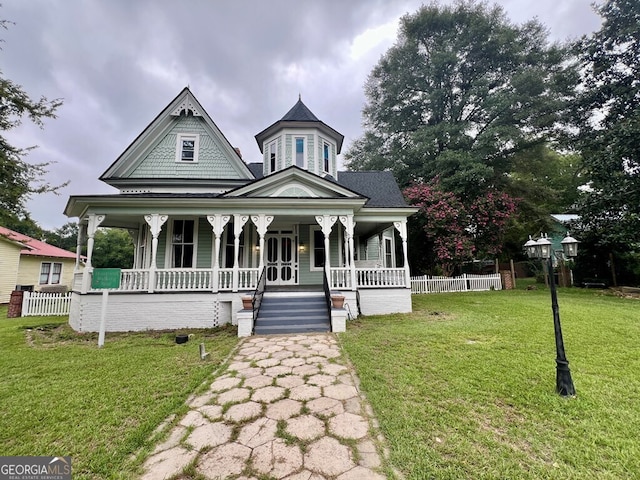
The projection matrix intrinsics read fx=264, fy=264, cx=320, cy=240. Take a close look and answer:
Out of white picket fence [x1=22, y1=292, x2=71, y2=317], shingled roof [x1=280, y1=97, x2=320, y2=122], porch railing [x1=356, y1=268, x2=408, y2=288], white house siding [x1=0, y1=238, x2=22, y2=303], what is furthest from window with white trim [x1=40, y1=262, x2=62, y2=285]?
porch railing [x1=356, y1=268, x2=408, y2=288]

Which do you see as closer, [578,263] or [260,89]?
[578,263]

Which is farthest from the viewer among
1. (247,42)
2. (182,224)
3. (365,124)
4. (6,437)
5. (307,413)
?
(365,124)

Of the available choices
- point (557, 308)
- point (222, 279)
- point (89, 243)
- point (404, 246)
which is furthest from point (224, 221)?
point (557, 308)

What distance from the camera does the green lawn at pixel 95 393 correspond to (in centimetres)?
238

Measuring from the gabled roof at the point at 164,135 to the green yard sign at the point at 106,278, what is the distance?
571 cm

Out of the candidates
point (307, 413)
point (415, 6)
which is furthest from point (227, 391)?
point (415, 6)

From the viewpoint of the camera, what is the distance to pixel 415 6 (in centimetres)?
2025

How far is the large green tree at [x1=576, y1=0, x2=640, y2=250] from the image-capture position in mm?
11695

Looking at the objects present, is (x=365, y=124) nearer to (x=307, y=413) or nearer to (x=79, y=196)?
(x=79, y=196)

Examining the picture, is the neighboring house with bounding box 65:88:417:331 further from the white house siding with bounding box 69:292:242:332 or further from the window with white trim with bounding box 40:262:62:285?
the window with white trim with bounding box 40:262:62:285

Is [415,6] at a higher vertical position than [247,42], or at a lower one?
higher

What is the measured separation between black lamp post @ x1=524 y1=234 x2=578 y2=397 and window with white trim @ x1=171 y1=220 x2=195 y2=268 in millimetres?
9960

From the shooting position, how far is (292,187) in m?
8.98

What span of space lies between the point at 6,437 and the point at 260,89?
68.8 ft
